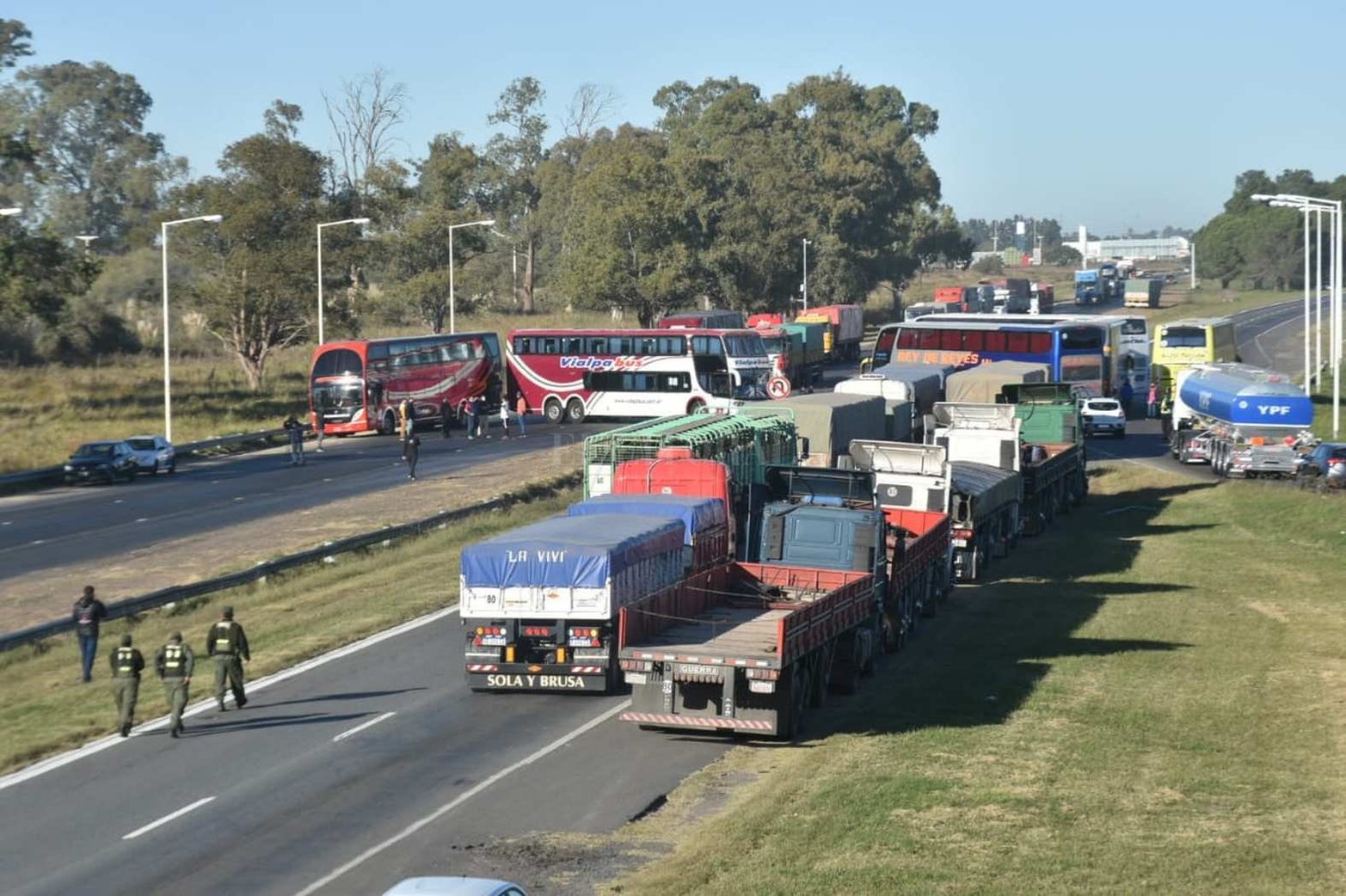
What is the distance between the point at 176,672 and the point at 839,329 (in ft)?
296

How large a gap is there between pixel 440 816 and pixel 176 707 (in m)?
6.03

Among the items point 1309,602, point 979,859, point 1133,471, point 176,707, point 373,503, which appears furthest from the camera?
point 1133,471

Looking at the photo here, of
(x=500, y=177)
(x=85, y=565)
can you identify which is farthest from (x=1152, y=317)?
(x=85, y=565)

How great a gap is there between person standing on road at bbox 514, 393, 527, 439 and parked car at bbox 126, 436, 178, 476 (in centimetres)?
1468

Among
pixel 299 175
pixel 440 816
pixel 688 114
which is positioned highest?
pixel 688 114

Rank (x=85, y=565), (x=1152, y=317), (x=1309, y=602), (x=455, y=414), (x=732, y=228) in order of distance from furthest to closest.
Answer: (x=1152, y=317)
(x=732, y=228)
(x=455, y=414)
(x=85, y=565)
(x=1309, y=602)

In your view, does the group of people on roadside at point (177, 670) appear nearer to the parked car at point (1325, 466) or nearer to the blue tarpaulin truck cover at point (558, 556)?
the blue tarpaulin truck cover at point (558, 556)

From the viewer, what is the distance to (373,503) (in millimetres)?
49250

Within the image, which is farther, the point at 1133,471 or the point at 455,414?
the point at 455,414

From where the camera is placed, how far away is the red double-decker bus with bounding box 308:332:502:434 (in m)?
68.8

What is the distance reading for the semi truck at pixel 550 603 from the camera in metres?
24.1

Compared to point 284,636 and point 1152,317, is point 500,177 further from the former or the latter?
point 284,636

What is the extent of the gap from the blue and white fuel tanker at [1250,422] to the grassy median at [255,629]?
25.3 metres

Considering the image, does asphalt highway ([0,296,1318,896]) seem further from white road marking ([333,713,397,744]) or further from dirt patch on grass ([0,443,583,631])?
dirt patch on grass ([0,443,583,631])
